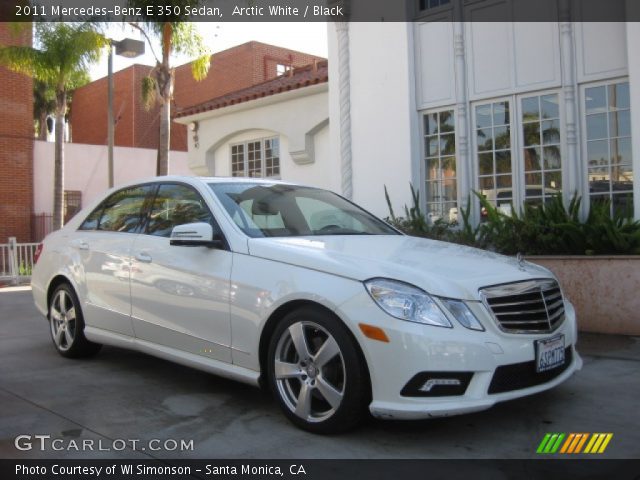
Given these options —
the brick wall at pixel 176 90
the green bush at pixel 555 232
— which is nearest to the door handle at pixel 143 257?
the green bush at pixel 555 232

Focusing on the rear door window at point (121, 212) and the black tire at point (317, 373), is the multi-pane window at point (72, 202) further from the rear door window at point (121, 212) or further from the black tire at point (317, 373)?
the black tire at point (317, 373)

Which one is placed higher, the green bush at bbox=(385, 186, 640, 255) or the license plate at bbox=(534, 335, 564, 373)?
the green bush at bbox=(385, 186, 640, 255)

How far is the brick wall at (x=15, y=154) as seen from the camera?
2267 cm

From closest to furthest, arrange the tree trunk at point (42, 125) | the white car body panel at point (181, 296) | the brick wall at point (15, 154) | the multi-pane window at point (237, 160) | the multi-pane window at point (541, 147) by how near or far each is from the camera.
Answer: the white car body panel at point (181, 296)
the multi-pane window at point (541, 147)
the multi-pane window at point (237, 160)
the brick wall at point (15, 154)
the tree trunk at point (42, 125)

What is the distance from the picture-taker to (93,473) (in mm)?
3438

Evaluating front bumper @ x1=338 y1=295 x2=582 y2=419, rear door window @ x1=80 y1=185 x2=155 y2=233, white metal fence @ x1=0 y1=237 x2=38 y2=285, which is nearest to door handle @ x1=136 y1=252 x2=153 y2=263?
rear door window @ x1=80 y1=185 x2=155 y2=233

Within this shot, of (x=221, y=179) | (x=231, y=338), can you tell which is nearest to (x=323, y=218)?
(x=221, y=179)

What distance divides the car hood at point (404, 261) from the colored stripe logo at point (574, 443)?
0.94m

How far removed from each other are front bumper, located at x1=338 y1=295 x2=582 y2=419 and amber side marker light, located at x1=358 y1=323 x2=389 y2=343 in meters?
0.02

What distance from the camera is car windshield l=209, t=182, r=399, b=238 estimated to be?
15.6ft

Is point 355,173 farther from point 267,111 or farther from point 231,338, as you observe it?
point 231,338

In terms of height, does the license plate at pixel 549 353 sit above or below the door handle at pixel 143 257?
below

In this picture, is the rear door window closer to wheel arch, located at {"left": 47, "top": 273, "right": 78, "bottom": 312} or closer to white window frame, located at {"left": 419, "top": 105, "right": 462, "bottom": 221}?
wheel arch, located at {"left": 47, "top": 273, "right": 78, "bottom": 312}

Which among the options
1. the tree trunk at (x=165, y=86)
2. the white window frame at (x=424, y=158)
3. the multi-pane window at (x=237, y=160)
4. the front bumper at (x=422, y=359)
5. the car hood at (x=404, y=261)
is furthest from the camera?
the tree trunk at (x=165, y=86)
